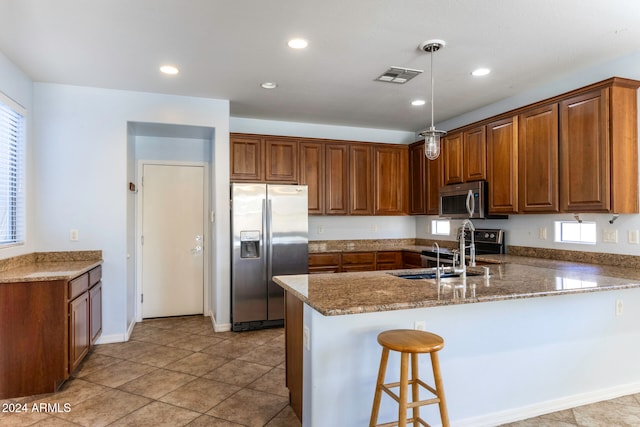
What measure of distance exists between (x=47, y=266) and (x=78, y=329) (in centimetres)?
68

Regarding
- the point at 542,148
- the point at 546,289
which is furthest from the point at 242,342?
the point at 542,148

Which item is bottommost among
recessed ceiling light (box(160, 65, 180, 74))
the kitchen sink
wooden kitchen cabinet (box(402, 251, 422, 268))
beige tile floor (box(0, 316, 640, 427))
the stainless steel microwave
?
beige tile floor (box(0, 316, 640, 427))

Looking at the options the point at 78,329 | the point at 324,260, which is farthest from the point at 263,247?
the point at 78,329

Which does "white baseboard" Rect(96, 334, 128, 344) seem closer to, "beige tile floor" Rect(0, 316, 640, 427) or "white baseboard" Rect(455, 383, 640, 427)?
"beige tile floor" Rect(0, 316, 640, 427)

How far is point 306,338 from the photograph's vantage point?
6.79ft

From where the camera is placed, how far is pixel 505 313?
2.34m

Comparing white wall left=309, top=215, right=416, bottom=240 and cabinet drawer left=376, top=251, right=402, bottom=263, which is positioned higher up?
white wall left=309, top=215, right=416, bottom=240

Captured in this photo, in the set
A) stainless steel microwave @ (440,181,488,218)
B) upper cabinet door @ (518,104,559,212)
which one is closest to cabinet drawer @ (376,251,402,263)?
stainless steel microwave @ (440,181,488,218)

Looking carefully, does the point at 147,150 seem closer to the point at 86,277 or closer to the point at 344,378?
the point at 86,277

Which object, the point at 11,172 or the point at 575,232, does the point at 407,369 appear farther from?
the point at 11,172

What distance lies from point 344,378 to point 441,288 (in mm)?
728

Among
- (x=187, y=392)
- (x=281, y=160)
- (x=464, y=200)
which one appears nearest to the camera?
(x=187, y=392)

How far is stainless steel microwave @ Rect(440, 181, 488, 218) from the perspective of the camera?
159 inches

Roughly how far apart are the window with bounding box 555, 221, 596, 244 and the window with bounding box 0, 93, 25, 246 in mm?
4906
